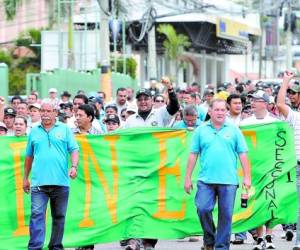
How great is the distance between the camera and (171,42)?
198 ft

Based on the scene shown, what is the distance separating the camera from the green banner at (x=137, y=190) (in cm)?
1311

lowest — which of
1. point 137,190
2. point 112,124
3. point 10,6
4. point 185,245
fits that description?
point 185,245

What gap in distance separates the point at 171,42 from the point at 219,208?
159 ft

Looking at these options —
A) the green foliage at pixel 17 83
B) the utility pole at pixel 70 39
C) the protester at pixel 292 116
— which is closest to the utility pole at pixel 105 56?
the utility pole at pixel 70 39

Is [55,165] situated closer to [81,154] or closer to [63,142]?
[63,142]

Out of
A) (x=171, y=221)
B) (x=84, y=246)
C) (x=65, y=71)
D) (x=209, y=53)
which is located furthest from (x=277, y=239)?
(x=209, y=53)

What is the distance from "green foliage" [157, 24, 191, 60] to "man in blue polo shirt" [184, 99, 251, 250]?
47975 mm

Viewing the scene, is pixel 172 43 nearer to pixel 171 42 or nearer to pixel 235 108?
pixel 171 42

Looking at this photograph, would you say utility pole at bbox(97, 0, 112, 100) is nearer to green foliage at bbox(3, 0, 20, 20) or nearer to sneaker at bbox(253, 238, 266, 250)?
sneaker at bbox(253, 238, 266, 250)

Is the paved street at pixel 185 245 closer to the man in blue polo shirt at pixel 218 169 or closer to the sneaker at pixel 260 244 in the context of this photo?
the sneaker at pixel 260 244

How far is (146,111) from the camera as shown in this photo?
50.0 feet

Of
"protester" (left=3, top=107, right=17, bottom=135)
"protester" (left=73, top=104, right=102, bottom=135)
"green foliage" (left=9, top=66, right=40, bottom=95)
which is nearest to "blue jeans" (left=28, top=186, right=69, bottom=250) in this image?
"protester" (left=73, top=104, right=102, bottom=135)

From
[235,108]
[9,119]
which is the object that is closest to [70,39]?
[9,119]

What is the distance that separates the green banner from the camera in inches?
516
